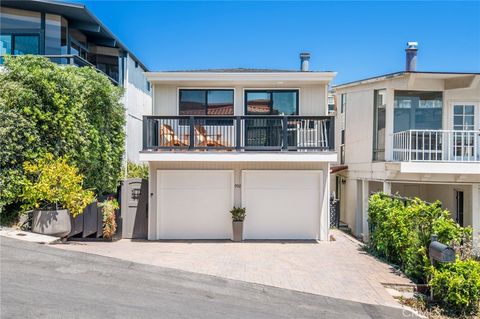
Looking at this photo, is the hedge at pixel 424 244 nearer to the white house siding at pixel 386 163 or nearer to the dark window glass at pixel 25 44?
the white house siding at pixel 386 163

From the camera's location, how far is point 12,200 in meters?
9.59

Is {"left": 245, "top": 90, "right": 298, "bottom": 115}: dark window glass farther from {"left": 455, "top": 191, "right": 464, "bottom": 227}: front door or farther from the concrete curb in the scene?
the concrete curb

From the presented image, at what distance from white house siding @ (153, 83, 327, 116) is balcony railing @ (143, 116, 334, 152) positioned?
1045 mm

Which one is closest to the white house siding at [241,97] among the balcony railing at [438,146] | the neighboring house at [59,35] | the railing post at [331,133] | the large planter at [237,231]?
the railing post at [331,133]

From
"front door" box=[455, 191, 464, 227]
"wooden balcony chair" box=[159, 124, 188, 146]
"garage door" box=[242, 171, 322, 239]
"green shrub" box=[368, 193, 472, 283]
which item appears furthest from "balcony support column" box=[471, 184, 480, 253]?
"wooden balcony chair" box=[159, 124, 188, 146]

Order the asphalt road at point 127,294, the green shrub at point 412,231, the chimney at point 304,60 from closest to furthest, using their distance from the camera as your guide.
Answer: the asphalt road at point 127,294, the green shrub at point 412,231, the chimney at point 304,60

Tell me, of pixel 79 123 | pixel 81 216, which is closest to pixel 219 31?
pixel 79 123

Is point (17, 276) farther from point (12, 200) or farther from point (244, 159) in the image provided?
point (244, 159)

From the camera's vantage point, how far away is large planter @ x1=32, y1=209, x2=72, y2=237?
368 inches

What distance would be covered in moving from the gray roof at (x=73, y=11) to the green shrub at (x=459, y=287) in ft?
42.3

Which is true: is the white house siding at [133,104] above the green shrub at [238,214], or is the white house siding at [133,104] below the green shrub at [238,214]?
above

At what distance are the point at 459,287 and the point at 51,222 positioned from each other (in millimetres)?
8596

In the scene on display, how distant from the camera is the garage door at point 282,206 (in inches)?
501

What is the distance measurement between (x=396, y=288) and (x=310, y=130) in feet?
18.3
